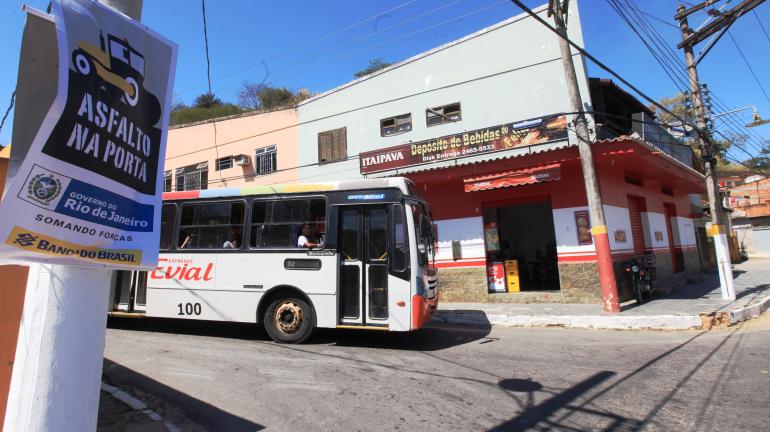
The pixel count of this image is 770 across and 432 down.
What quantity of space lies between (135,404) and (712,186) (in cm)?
1399

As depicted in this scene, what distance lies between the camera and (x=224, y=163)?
2034 centimetres

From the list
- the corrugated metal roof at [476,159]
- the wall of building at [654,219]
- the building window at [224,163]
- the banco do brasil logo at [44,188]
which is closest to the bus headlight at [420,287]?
the banco do brasil logo at [44,188]

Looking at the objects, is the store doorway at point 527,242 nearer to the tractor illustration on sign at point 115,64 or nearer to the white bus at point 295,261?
the white bus at point 295,261

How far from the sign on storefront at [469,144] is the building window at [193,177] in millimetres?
9458

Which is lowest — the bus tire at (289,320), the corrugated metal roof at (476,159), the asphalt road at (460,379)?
the asphalt road at (460,379)

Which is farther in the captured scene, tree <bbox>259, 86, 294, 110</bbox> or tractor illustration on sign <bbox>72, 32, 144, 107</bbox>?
tree <bbox>259, 86, 294, 110</bbox>

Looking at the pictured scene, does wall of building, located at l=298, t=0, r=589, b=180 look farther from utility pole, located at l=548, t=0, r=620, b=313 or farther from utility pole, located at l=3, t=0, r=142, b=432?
utility pole, located at l=3, t=0, r=142, b=432

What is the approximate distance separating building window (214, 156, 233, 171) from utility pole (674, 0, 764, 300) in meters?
17.5

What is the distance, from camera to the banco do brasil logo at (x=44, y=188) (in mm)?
2002

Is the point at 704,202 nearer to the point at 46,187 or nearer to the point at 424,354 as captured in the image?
the point at 424,354

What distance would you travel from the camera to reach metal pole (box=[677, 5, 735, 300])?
11031mm

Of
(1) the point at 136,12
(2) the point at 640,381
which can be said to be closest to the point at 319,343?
(2) the point at 640,381

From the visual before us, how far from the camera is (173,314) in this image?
851 cm

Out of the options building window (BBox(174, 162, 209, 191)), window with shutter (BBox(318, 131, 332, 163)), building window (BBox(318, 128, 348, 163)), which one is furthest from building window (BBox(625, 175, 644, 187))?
building window (BBox(174, 162, 209, 191))
